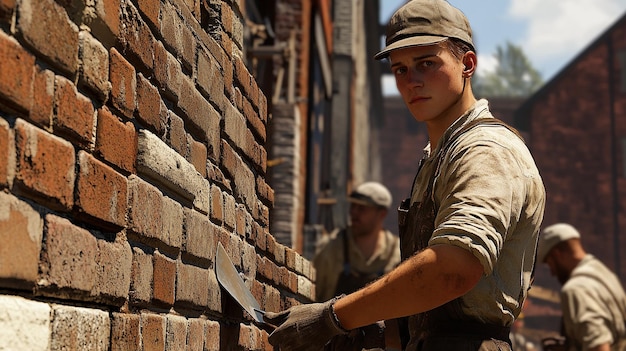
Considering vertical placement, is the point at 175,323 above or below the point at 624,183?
below

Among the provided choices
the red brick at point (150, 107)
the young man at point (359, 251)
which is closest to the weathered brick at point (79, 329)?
the red brick at point (150, 107)

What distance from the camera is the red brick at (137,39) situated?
196cm

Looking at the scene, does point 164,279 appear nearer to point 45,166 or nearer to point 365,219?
point 45,166

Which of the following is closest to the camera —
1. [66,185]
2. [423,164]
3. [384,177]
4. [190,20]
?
[66,185]

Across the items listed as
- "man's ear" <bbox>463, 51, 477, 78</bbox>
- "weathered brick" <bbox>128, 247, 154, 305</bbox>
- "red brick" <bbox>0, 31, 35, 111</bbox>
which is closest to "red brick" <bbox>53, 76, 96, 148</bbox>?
"red brick" <bbox>0, 31, 35, 111</bbox>

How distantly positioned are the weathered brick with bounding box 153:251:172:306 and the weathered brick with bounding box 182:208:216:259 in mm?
121

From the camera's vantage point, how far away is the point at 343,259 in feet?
23.4

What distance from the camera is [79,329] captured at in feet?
5.53

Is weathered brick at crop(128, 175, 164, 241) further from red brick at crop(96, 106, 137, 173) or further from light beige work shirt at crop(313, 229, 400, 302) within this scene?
light beige work shirt at crop(313, 229, 400, 302)

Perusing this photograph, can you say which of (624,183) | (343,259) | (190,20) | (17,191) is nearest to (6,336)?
(17,191)

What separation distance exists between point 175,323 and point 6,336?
0.89 metres

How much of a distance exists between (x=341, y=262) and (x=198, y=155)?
4.65 meters

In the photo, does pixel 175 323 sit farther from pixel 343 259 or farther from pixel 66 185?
pixel 343 259

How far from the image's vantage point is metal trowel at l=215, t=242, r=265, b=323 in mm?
2703
